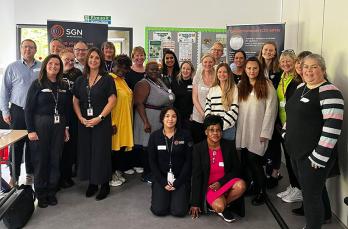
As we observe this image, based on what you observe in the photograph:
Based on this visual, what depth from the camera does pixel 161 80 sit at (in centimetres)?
385

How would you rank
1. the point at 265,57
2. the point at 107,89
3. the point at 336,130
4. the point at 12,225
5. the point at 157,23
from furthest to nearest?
the point at 157,23
the point at 265,57
the point at 107,89
the point at 12,225
the point at 336,130

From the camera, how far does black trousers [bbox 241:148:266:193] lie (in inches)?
129

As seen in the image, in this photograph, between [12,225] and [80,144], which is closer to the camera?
[12,225]

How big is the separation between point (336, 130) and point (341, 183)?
88 centimetres

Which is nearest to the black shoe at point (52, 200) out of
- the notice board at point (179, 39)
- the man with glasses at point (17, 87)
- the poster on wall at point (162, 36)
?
the man with glasses at point (17, 87)

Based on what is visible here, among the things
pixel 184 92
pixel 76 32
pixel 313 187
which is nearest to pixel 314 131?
pixel 313 187

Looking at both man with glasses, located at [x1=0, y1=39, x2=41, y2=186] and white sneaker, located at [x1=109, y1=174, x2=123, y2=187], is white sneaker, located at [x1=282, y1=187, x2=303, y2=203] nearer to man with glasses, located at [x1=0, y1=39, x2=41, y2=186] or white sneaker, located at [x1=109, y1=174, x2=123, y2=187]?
white sneaker, located at [x1=109, y1=174, x2=123, y2=187]

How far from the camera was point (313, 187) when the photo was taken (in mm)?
2441

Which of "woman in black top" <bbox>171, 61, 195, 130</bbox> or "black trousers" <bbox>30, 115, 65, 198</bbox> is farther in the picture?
"woman in black top" <bbox>171, 61, 195, 130</bbox>

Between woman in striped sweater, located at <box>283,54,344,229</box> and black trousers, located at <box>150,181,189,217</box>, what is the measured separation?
105 cm

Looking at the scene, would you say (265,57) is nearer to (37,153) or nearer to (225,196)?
(225,196)

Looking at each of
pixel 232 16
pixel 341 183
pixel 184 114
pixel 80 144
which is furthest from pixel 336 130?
pixel 232 16

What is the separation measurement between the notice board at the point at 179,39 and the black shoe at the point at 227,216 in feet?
11.7

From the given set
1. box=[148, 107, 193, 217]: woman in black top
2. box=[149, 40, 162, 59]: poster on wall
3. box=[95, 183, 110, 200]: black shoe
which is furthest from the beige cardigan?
box=[149, 40, 162, 59]: poster on wall
